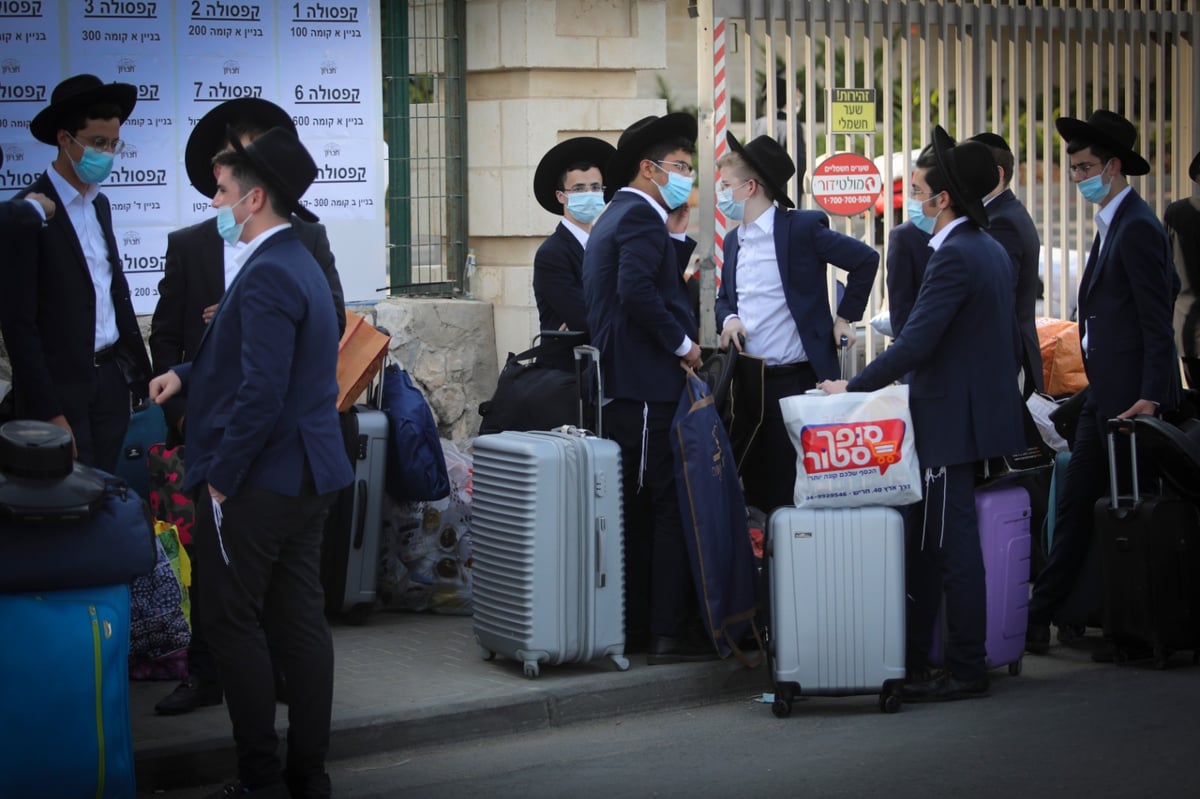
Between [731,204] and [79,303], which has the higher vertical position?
[731,204]

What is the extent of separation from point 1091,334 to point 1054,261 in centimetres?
465

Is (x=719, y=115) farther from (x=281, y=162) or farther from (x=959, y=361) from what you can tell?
(x=281, y=162)

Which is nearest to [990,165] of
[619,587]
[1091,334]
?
[1091,334]

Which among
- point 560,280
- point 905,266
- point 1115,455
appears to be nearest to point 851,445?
point 1115,455

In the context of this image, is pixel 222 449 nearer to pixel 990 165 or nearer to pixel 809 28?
pixel 990 165

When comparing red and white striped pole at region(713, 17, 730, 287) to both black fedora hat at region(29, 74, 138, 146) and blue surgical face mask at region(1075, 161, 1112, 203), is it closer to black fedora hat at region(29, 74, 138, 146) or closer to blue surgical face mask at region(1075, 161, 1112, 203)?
blue surgical face mask at region(1075, 161, 1112, 203)

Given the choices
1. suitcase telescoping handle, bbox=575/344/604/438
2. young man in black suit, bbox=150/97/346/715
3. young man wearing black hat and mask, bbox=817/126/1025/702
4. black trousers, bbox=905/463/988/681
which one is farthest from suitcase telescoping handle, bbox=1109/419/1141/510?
young man in black suit, bbox=150/97/346/715

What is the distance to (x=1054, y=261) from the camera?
1189 cm

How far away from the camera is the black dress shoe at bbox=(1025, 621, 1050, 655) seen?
294 inches

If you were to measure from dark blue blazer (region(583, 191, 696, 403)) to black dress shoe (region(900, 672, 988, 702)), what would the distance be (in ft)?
4.81

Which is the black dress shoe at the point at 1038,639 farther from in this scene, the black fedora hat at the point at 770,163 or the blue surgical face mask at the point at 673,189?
the blue surgical face mask at the point at 673,189

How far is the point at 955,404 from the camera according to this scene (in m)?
6.56

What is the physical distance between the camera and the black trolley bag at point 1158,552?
6.93 m

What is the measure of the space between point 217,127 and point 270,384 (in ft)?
5.41
